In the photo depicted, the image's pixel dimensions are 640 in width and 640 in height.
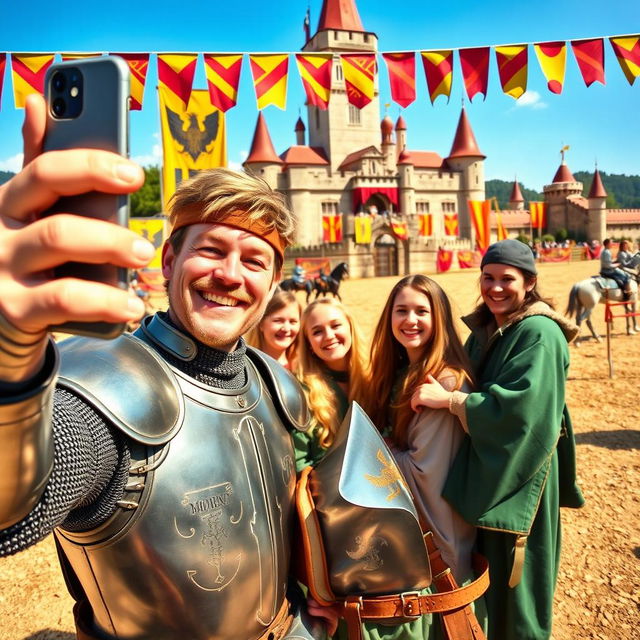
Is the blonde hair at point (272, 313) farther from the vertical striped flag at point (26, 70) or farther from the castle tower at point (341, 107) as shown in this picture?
the castle tower at point (341, 107)

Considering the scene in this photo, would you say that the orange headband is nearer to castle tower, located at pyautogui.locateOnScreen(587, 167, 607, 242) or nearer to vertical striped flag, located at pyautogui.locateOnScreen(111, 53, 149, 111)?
vertical striped flag, located at pyautogui.locateOnScreen(111, 53, 149, 111)

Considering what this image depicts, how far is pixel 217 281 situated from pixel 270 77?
5145 millimetres

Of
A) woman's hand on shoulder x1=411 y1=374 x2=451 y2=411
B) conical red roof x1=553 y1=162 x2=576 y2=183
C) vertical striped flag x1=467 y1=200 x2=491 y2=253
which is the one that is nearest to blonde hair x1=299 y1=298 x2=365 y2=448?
woman's hand on shoulder x1=411 y1=374 x2=451 y2=411

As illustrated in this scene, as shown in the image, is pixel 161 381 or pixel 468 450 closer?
pixel 161 381

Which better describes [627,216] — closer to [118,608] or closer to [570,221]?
[570,221]

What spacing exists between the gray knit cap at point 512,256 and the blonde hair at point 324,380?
0.75 meters

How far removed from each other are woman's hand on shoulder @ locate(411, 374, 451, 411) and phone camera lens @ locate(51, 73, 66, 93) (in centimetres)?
162

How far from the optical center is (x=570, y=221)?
45.7m

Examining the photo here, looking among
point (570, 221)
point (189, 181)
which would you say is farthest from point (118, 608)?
point (570, 221)

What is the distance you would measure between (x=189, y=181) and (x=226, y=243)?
244 mm

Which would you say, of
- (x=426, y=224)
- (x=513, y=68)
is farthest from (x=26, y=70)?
(x=426, y=224)

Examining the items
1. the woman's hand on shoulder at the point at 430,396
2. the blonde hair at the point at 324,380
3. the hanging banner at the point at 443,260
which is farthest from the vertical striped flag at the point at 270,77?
the hanging banner at the point at 443,260

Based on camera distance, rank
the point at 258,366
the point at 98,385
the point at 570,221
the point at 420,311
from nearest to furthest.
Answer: the point at 98,385 → the point at 258,366 → the point at 420,311 → the point at 570,221

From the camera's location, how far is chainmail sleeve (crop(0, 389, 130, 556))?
810mm
